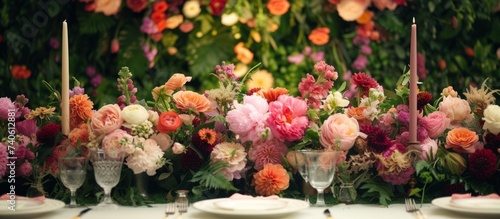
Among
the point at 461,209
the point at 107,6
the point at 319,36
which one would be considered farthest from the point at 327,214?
the point at 107,6

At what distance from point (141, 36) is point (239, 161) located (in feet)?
6.49

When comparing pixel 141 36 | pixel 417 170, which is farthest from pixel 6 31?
pixel 417 170

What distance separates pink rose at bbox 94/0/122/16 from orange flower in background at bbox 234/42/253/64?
1.95 ft

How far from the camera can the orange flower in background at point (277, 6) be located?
3.44 metres

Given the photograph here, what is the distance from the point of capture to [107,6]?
355 centimetres


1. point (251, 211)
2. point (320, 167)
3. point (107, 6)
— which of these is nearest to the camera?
point (251, 211)

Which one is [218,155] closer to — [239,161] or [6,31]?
[239,161]

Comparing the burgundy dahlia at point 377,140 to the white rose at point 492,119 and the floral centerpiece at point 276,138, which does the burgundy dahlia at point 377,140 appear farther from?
the white rose at point 492,119

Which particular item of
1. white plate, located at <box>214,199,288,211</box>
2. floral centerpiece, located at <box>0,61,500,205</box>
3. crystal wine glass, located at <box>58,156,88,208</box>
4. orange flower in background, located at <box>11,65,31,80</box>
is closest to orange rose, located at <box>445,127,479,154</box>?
floral centerpiece, located at <box>0,61,500,205</box>

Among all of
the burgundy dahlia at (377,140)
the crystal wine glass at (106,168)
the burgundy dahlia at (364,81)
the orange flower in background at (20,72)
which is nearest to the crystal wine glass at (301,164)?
the burgundy dahlia at (377,140)

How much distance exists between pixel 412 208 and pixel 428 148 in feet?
0.54

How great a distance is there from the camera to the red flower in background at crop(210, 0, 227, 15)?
3467 mm

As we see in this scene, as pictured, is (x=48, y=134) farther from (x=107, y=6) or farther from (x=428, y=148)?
(x=107, y=6)

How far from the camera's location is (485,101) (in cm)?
181
